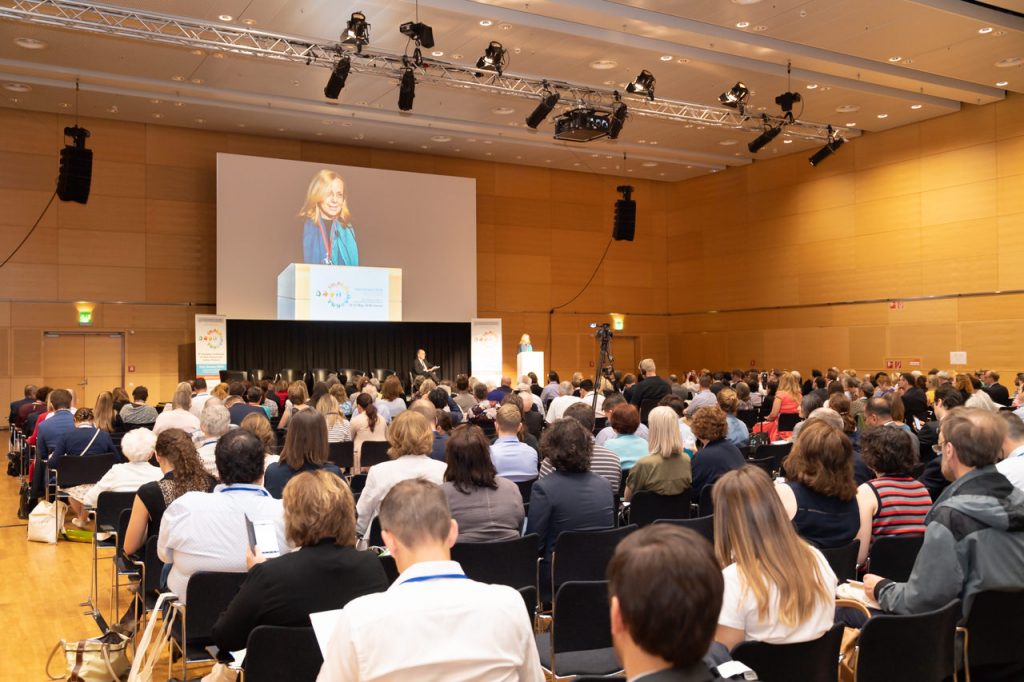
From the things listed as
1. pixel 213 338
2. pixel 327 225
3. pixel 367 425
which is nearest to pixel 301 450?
pixel 367 425

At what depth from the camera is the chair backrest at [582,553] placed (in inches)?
161

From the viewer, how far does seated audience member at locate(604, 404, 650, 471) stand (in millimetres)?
6254

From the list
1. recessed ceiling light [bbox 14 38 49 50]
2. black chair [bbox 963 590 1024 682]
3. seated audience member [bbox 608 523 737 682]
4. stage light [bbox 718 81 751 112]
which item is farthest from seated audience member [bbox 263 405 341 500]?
recessed ceiling light [bbox 14 38 49 50]

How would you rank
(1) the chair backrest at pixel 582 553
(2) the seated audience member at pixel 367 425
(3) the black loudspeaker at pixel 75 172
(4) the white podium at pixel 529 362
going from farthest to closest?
(4) the white podium at pixel 529 362 < (3) the black loudspeaker at pixel 75 172 < (2) the seated audience member at pixel 367 425 < (1) the chair backrest at pixel 582 553

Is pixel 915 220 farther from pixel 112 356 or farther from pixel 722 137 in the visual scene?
pixel 112 356

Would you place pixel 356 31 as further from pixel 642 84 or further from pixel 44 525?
pixel 44 525

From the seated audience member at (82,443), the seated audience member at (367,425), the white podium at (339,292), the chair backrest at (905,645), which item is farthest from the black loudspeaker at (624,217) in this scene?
the chair backrest at (905,645)

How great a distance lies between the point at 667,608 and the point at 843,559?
2400 mm

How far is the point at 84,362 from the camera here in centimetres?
1725

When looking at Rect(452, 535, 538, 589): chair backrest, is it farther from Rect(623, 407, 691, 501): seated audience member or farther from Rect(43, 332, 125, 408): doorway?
Rect(43, 332, 125, 408): doorway

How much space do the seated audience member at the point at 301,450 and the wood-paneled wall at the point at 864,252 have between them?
15.1 m

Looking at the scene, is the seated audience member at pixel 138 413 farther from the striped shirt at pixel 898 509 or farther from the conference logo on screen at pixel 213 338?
the striped shirt at pixel 898 509

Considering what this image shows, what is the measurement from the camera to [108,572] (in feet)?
A: 21.8

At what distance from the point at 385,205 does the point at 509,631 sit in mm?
17678
